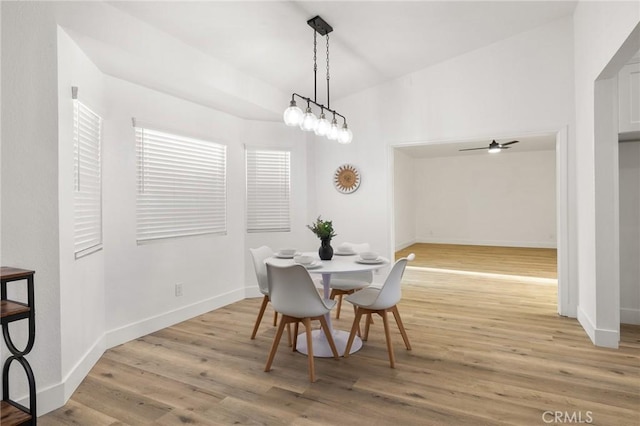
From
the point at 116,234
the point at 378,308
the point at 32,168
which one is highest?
the point at 32,168

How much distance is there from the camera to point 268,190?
4.83 metres

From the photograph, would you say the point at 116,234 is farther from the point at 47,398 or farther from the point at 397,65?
the point at 397,65

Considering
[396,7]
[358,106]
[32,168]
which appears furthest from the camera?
[358,106]

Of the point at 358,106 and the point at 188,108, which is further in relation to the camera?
the point at 358,106

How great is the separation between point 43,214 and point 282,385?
1844mm

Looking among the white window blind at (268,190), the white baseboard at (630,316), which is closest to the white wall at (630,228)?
the white baseboard at (630,316)

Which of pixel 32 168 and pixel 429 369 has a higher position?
pixel 32 168

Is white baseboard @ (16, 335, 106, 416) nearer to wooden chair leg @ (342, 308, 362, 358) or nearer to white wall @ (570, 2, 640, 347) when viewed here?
wooden chair leg @ (342, 308, 362, 358)

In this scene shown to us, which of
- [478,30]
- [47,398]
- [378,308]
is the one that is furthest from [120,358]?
[478,30]

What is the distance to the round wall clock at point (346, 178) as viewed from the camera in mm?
5086

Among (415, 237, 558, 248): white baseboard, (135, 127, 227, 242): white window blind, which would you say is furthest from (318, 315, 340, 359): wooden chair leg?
(415, 237, 558, 248): white baseboard

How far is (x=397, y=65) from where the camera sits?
448 centimetres

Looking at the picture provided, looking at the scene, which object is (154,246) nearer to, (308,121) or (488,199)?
(308,121)

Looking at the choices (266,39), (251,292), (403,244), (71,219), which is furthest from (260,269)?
(403,244)
